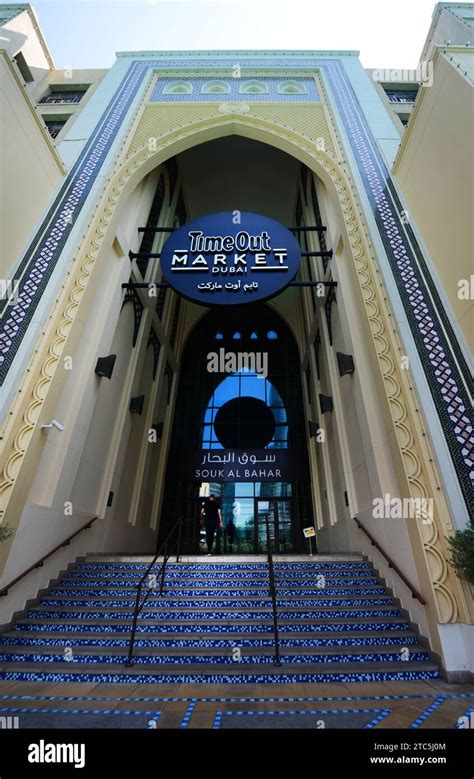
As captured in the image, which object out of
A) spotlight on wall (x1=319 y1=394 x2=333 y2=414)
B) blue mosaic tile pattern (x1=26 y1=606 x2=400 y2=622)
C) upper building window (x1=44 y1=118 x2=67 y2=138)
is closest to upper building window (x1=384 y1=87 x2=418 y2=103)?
spotlight on wall (x1=319 y1=394 x2=333 y2=414)

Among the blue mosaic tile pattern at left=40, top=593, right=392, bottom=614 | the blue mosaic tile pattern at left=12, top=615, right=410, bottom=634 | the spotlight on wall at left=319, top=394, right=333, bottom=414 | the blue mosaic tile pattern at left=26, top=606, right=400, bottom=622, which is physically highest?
the spotlight on wall at left=319, top=394, right=333, bottom=414

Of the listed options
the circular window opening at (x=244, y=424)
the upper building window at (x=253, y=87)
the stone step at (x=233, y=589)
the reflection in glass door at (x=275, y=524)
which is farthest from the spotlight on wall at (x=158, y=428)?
the upper building window at (x=253, y=87)

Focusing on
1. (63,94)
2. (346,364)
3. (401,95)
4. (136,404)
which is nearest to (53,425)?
(136,404)

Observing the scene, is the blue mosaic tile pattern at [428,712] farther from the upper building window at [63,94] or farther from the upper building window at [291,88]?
the upper building window at [63,94]

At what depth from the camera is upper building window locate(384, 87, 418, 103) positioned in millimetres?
9442

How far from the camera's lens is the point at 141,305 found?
784 centimetres

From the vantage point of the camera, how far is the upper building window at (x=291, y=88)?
893cm

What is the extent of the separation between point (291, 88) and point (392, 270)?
7.20m

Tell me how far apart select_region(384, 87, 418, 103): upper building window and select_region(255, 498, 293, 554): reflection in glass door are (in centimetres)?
1111

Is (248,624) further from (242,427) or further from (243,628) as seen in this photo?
(242,427)

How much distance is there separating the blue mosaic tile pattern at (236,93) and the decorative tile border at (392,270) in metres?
1.06

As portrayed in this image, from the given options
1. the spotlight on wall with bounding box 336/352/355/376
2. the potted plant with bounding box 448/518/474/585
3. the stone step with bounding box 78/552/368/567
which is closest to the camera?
the potted plant with bounding box 448/518/474/585

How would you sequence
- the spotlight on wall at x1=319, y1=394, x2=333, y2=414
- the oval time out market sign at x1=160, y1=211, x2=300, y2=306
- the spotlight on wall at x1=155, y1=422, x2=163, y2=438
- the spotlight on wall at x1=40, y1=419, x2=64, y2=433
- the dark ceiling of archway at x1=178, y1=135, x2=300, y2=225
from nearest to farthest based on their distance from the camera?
the spotlight on wall at x1=40, y1=419, x2=64, y2=433 → the oval time out market sign at x1=160, y1=211, x2=300, y2=306 → the spotlight on wall at x1=319, y1=394, x2=333, y2=414 → the spotlight on wall at x1=155, y1=422, x2=163, y2=438 → the dark ceiling of archway at x1=178, y1=135, x2=300, y2=225

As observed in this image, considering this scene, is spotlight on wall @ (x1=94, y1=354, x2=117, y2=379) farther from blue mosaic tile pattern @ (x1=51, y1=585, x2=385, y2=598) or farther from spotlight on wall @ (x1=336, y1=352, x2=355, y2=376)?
spotlight on wall @ (x1=336, y1=352, x2=355, y2=376)
